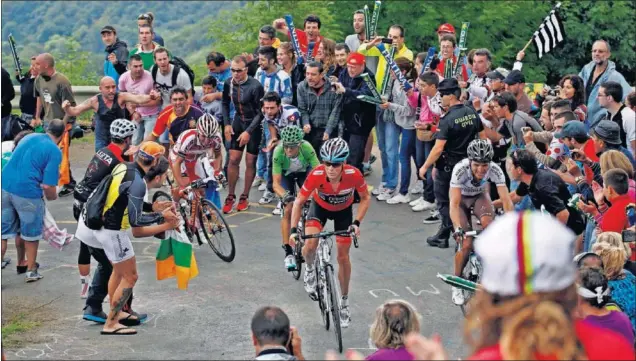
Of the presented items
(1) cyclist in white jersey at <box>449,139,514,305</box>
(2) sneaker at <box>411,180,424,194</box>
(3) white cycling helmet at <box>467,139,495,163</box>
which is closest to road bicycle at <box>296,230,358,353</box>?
(1) cyclist in white jersey at <box>449,139,514,305</box>

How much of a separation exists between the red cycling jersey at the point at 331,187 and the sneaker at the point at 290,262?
1.15 m

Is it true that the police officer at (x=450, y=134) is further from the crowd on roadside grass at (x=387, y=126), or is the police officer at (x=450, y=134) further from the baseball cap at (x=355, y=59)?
the baseball cap at (x=355, y=59)

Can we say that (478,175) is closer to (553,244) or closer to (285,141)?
(285,141)

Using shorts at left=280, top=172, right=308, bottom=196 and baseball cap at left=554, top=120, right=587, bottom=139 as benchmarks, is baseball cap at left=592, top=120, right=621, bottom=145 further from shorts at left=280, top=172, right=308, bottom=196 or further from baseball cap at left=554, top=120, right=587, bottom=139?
shorts at left=280, top=172, right=308, bottom=196

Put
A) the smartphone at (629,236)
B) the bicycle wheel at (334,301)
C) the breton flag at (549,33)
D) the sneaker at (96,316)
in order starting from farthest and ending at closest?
1. the breton flag at (549,33)
2. the sneaker at (96,316)
3. the bicycle wheel at (334,301)
4. the smartphone at (629,236)

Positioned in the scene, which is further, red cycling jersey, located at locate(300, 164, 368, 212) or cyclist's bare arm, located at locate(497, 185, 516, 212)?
cyclist's bare arm, located at locate(497, 185, 516, 212)

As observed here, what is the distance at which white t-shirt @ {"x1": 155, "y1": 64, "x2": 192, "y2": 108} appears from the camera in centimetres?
1478

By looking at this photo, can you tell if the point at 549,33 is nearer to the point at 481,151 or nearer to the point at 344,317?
the point at 481,151

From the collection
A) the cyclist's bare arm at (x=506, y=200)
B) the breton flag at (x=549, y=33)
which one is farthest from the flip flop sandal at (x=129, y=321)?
the breton flag at (x=549, y=33)

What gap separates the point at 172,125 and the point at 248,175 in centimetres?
131

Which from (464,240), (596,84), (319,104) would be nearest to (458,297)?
(464,240)

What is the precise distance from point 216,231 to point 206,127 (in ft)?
3.95

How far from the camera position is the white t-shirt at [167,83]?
582 inches

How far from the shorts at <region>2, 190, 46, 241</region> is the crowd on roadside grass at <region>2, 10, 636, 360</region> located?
0.04 ft
